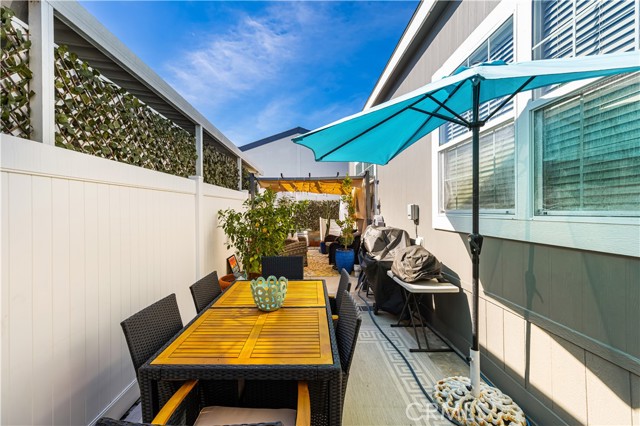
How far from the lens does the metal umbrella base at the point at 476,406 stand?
2.14 meters

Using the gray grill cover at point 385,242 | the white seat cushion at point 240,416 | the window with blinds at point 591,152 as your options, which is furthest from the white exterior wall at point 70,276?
the window with blinds at point 591,152

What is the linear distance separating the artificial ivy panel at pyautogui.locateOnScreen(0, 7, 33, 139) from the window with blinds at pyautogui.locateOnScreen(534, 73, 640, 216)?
12.1 feet

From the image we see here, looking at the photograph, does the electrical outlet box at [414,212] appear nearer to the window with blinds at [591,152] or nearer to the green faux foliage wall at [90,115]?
the window with blinds at [591,152]

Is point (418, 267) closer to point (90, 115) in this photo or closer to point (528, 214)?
point (528, 214)

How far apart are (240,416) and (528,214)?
2.61 metres

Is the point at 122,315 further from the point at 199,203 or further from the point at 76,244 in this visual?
the point at 199,203

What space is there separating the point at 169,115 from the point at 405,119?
10.8 ft

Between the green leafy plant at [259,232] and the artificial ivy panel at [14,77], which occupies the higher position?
the artificial ivy panel at [14,77]

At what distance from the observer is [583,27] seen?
1992 mm

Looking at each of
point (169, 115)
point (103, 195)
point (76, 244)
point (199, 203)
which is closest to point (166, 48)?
point (169, 115)

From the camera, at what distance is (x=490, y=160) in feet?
9.80

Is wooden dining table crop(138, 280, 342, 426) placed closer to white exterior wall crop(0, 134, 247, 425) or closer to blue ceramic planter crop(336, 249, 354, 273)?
white exterior wall crop(0, 134, 247, 425)

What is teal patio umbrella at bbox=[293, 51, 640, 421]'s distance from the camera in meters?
1.53

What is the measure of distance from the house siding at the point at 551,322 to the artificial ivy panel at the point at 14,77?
372cm
